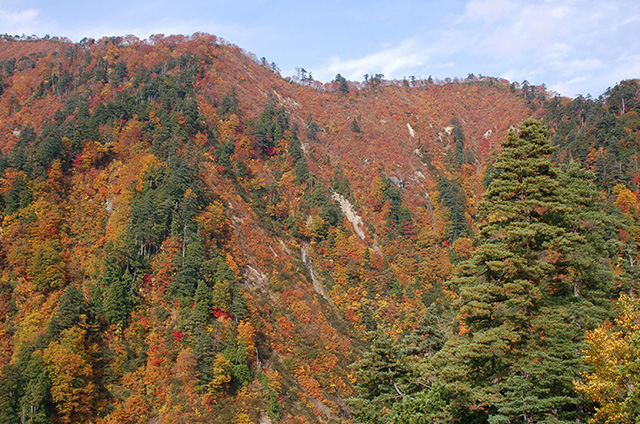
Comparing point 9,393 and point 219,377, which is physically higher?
point 9,393

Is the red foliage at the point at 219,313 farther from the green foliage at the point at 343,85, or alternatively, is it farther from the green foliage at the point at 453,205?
the green foliage at the point at 343,85

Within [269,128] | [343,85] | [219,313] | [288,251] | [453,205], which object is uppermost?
[343,85]

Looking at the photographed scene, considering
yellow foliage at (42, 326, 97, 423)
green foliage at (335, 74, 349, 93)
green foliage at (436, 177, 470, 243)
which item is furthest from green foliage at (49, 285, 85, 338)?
green foliage at (335, 74, 349, 93)

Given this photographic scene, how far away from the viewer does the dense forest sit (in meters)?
21.8

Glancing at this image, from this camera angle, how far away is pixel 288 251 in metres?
87.6

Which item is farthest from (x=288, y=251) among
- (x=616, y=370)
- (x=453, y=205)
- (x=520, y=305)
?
(x=616, y=370)

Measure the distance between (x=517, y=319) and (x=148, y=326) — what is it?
4729 centimetres

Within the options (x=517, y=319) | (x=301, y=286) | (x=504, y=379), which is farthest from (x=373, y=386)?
(x=301, y=286)

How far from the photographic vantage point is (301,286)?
78125mm

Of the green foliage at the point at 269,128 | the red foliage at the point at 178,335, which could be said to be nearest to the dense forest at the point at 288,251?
the red foliage at the point at 178,335

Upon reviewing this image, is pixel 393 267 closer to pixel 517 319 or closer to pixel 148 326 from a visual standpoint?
pixel 148 326

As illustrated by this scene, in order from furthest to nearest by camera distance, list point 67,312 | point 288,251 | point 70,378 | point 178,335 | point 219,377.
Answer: point 288,251
point 178,335
point 67,312
point 219,377
point 70,378

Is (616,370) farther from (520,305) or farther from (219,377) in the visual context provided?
(219,377)

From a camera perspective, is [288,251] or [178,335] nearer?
[178,335]
